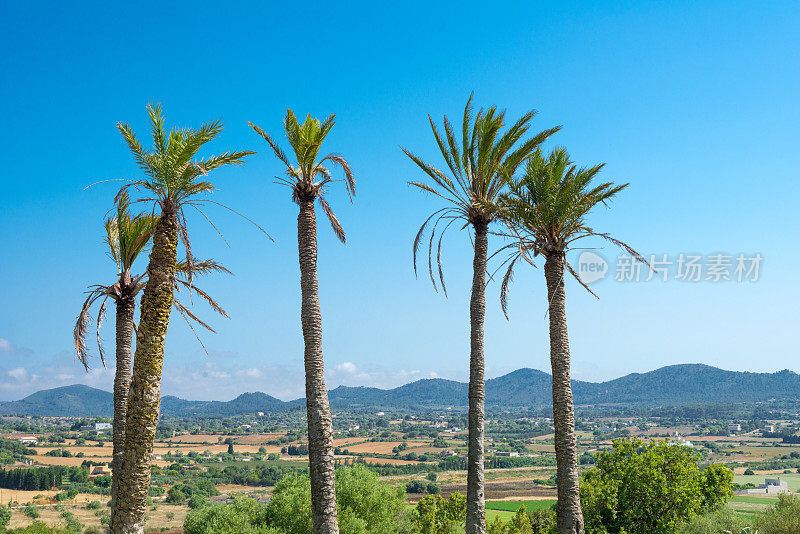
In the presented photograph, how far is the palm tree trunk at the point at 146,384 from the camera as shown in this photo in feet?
34.1

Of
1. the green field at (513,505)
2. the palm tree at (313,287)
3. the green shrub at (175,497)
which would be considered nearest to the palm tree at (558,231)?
the palm tree at (313,287)

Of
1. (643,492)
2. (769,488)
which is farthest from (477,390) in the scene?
(769,488)

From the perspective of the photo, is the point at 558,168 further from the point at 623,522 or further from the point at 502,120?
the point at 623,522

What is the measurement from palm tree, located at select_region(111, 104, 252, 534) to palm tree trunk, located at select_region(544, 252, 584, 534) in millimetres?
8050

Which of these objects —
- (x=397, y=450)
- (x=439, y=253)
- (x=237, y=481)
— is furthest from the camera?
(x=397, y=450)

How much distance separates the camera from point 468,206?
52.0ft

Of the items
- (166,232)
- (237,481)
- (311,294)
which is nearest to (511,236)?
(311,294)

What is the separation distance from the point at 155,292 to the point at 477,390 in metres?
7.95

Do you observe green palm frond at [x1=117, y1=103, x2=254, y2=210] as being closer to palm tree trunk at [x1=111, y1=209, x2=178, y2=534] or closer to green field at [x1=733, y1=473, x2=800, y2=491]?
palm tree trunk at [x1=111, y1=209, x2=178, y2=534]

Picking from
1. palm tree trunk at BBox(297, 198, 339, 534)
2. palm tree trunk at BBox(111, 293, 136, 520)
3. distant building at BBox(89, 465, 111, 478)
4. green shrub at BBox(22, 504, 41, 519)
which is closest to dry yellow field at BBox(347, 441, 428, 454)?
distant building at BBox(89, 465, 111, 478)

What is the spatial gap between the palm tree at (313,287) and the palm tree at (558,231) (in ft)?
15.4

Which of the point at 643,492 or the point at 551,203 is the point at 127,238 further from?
the point at 643,492

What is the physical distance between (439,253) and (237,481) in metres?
108

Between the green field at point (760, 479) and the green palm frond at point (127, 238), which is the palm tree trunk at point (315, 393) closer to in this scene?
the green palm frond at point (127, 238)
